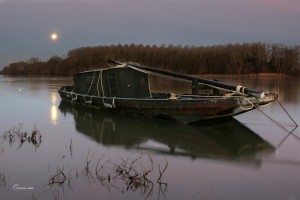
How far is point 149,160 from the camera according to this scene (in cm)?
884

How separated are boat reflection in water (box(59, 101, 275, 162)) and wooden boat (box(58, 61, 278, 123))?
0.43m

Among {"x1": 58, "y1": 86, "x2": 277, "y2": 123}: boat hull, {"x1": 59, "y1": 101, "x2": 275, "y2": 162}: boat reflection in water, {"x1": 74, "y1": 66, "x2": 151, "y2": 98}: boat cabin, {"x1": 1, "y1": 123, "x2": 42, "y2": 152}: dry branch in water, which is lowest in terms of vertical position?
{"x1": 59, "y1": 101, "x2": 275, "y2": 162}: boat reflection in water

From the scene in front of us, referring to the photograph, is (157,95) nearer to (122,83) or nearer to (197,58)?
(122,83)

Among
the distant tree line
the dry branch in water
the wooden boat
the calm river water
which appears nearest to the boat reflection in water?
the calm river water

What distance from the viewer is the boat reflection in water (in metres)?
10.0

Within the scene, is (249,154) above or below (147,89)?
below

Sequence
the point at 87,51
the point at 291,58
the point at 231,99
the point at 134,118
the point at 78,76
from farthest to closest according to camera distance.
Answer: the point at 87,51
the point at 291,58
the point at 78,76
the point at 134,118
the point at 231,99

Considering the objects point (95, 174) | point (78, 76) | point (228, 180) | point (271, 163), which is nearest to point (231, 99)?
point (271, 163)

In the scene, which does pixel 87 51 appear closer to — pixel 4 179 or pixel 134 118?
pixel 134 118

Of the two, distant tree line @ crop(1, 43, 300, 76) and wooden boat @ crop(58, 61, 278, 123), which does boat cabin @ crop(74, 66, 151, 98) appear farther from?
distant tree line @ crop(1, 43, 300, 76)

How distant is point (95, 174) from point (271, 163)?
12.9 feet

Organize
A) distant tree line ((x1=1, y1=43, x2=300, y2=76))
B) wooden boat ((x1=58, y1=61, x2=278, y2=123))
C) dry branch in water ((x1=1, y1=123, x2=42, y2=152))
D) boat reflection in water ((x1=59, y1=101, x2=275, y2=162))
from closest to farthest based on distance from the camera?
boat reflection in water ((x1=59, y1=101, x2=275, y2=162)) < dry branch in water ((x1=1, y1=123, x2=42, y2=152)) < wooden boat ((x1=58, y1=61, x2=278, y2=123)) < distant tree line ((x1=1, y1=43, x2=300, y2=76))

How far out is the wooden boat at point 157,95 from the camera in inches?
523

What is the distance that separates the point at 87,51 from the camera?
350 feet
